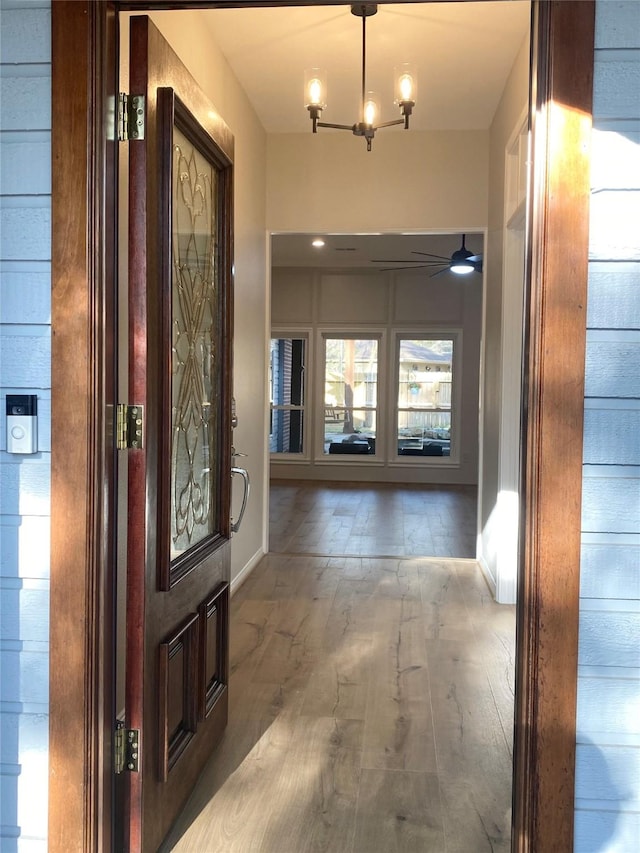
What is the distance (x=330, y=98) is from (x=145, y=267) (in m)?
3.73

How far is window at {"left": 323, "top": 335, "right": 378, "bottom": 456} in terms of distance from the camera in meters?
11.2

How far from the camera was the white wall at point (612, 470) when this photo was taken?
168 centimetres

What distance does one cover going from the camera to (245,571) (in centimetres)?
527

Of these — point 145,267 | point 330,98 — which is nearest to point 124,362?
point 145,267

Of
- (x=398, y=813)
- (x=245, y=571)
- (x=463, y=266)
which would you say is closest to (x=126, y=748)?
(x=398, y=813)

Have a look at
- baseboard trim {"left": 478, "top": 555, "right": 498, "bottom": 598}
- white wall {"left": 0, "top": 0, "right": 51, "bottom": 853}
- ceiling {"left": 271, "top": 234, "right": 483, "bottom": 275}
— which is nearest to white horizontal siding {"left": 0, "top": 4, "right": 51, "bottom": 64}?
white wall {"left": 0, "top": 0, "right": 51, "bottom": 853}

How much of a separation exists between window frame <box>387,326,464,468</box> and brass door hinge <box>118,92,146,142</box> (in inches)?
366

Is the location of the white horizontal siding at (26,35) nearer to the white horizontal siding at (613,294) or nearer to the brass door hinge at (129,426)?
the brass door hinge at (129,426)

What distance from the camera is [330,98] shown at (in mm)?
5141

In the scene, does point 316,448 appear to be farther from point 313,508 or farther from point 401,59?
point 401,59

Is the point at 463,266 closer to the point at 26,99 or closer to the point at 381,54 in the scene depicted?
the point at 381,54

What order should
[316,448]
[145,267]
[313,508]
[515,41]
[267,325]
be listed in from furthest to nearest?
[316,448], [313,508], [267,325], [515,41], [145,267]

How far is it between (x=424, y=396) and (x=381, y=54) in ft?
23.4

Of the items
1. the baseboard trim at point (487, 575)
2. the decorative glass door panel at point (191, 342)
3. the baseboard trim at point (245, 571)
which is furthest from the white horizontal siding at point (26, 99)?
the baseboard trim at point (487, 575)
